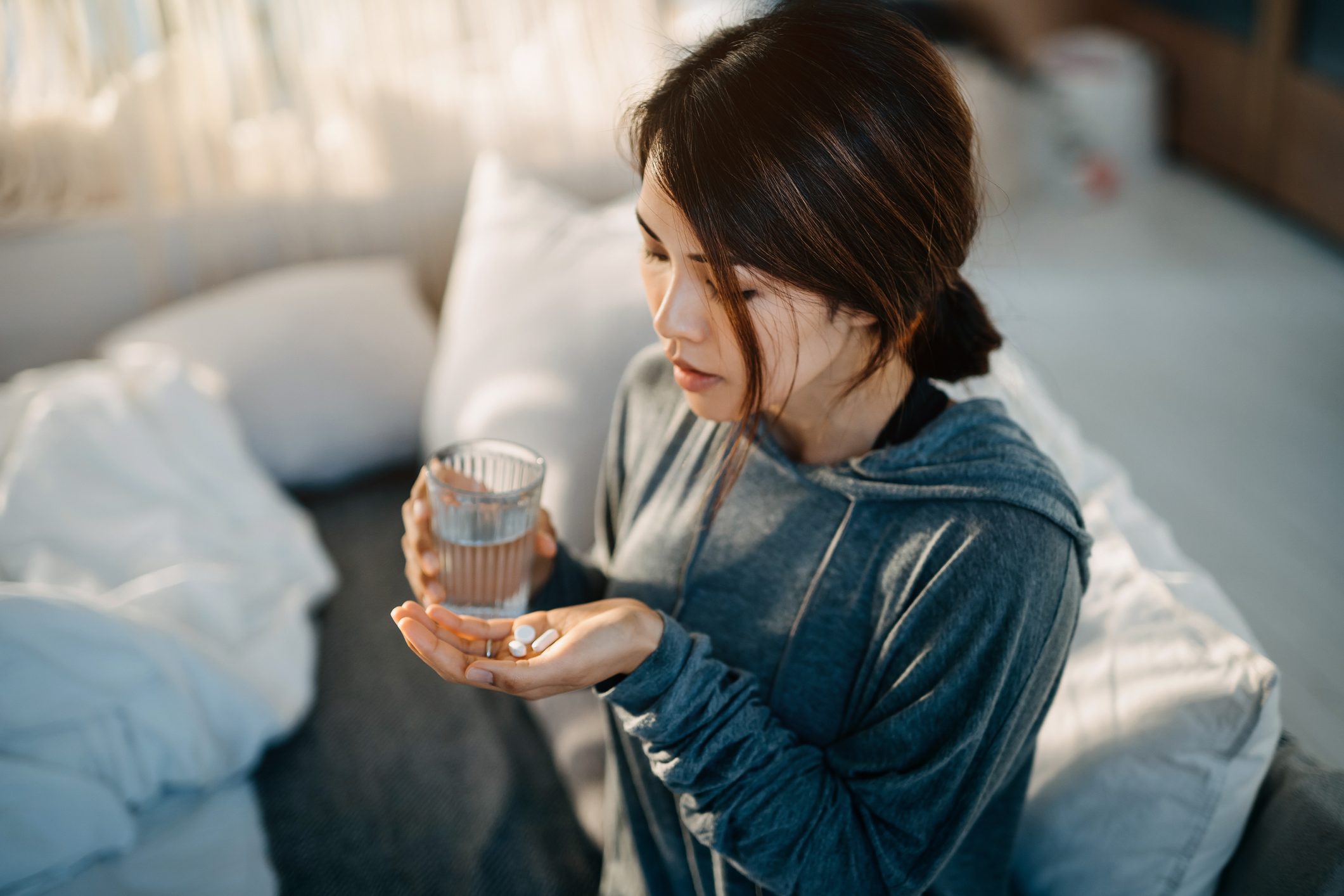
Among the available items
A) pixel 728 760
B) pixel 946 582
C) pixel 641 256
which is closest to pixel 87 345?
pixel 641 256

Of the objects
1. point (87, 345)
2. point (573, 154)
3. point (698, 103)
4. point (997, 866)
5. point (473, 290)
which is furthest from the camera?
point (573, 154)

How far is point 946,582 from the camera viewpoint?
0.76 m

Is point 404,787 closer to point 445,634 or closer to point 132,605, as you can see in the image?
point 132,605

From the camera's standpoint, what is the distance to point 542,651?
2.43 feet

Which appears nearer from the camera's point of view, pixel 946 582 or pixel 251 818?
pixel 946 582

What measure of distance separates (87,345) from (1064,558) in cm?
163

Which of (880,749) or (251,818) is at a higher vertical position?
(880,749)

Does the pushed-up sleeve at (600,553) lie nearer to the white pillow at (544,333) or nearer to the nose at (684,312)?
the white pillow at (544,333)

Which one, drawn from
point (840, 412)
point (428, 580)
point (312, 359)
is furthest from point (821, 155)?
point (312, 359)

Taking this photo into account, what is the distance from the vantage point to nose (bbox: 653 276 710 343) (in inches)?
29.4

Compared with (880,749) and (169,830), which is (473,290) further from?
(880,749)

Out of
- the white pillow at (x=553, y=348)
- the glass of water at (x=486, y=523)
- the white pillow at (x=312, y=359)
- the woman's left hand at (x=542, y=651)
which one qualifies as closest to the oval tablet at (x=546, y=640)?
the woman's left hand at (x=542, y=651)

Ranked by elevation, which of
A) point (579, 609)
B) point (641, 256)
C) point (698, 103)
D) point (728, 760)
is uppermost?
point (698, 103)

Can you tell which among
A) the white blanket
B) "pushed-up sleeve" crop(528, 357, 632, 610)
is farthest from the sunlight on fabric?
"pushed-up sleeve" crop(528, 357, 632, 610)
